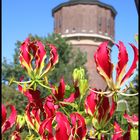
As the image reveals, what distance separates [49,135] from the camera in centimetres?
63

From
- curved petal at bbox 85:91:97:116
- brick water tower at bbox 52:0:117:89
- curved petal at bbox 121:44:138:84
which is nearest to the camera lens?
curved petal at bbox 121:44:138:84

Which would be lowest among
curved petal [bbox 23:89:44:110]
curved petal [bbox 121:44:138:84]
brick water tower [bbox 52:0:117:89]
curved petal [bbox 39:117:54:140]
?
curved petal [bbox 39:117:54:140]

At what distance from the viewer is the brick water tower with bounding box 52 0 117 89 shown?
63.1 ft

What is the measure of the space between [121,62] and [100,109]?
0.33 feet

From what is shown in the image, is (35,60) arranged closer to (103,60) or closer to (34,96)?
(34,96)

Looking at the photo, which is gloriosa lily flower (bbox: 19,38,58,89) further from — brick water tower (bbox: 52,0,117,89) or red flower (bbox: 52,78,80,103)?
brick water tower (bbox: 52,0,117,89)

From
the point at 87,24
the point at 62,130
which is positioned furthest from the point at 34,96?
the point at 87,24

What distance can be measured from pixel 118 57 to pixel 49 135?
152 millimetres

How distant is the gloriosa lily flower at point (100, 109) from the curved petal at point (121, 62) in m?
0.04

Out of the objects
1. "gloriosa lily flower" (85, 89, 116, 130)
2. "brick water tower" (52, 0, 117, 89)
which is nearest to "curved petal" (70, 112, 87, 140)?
"gloriosa lily flower" (85, 89, 116, 130)

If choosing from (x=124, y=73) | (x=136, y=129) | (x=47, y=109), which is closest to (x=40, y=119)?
(x=47, y=109)

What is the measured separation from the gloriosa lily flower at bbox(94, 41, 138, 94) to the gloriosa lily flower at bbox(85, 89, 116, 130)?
1.6 inches

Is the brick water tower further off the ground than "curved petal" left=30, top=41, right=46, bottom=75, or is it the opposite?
the brick water tower

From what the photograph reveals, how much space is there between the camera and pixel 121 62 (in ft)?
2.02
